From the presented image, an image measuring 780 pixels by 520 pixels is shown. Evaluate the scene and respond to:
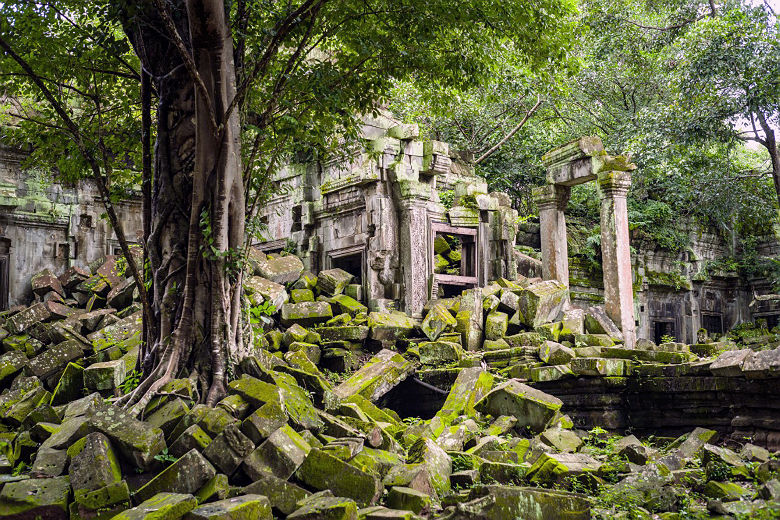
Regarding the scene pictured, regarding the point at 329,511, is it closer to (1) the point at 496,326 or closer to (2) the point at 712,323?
(1) the point at 496,326

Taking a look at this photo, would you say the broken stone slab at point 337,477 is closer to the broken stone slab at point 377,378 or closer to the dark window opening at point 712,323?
the broken stone slab at point 377,378

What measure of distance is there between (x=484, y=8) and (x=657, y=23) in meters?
13.8

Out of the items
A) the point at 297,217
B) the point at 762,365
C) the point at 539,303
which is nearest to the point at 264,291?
the point at 297,217

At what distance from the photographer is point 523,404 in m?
7.76

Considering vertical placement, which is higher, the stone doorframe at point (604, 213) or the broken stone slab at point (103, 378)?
the stone doorframe at point (604, 213)

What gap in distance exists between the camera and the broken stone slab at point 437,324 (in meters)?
10.9

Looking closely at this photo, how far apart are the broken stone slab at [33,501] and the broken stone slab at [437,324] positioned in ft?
23.2

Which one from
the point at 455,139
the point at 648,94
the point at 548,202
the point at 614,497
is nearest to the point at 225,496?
the point at 614,497

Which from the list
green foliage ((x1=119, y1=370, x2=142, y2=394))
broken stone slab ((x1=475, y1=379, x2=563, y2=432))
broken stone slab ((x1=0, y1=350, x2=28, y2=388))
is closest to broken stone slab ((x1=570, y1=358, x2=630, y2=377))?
broken stone slab ((x1=475, y1=379, x2=563, y2=432))

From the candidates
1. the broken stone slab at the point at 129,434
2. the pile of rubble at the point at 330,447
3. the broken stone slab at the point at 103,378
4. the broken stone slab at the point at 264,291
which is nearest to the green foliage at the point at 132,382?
the pile of rubble at the point at 330,447

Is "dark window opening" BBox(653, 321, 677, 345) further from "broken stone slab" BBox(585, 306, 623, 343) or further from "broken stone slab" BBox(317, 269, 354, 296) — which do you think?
"broken stone slab" BBox(317, 269, 354, 296)

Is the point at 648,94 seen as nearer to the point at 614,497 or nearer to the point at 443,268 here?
the point at 443,268

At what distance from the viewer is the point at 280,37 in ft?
19.6

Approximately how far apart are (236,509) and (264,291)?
721 cm
